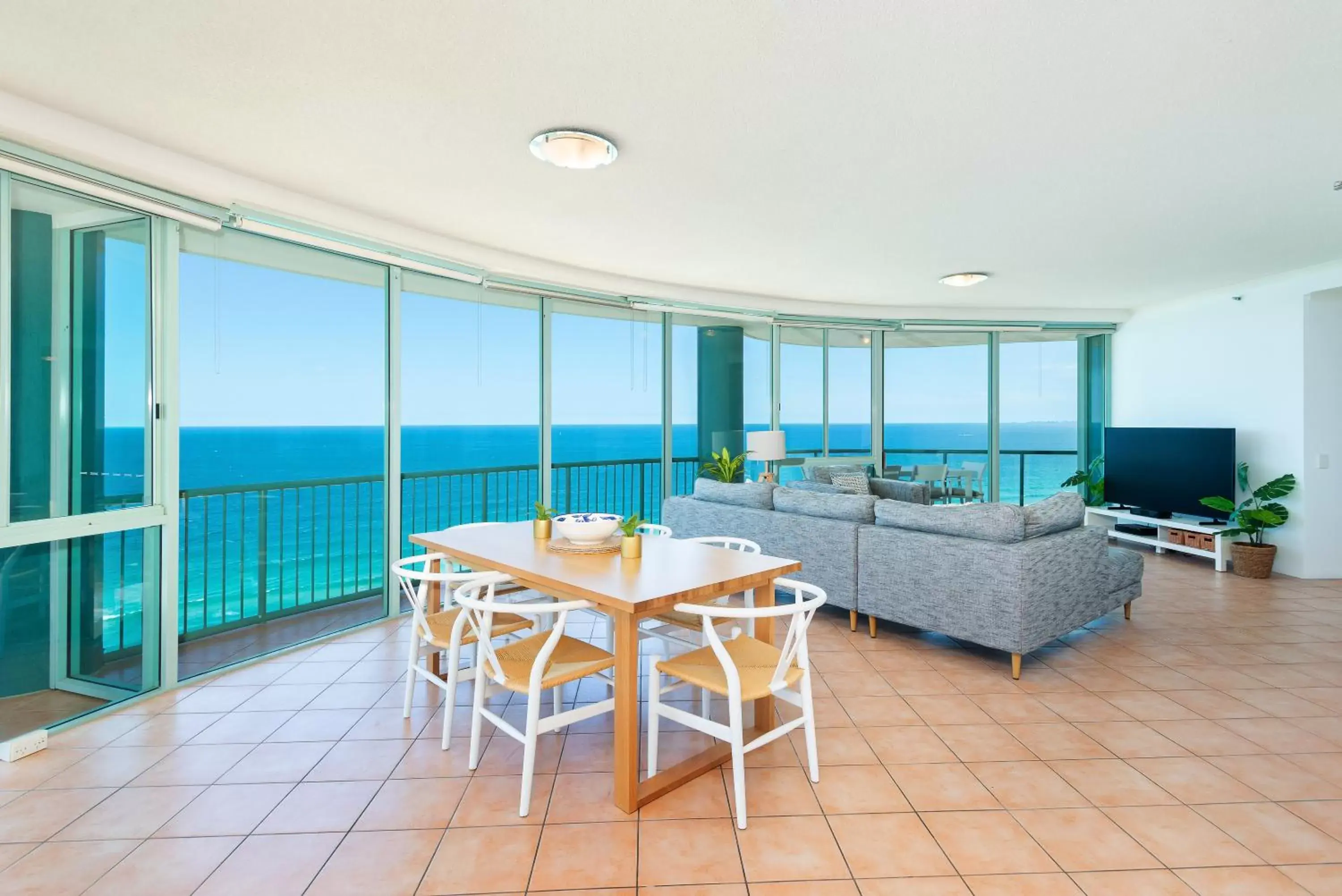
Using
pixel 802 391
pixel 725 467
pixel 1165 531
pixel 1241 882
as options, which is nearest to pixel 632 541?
pixel 1241 882

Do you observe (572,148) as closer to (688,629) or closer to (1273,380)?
(688,629)

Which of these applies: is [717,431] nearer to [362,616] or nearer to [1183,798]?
[362,616]

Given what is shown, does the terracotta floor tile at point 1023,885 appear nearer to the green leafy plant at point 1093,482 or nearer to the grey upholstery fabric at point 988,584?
the grey upholstery fabric at point 988,584

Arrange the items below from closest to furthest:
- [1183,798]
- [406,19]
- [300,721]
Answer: [406,19]
[1183,798]
[300,721]

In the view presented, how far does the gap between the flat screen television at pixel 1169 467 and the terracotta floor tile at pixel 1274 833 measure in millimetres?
4648

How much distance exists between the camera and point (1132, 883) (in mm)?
1912

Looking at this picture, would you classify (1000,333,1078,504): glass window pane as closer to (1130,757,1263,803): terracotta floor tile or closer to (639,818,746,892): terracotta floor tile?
(1130,757,1263,803): terracotta floor tile

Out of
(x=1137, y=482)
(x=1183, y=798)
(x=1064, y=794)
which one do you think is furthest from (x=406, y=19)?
(x=1137, y=482)

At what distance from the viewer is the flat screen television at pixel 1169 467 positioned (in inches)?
233

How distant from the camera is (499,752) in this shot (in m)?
2.68

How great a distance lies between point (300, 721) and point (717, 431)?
181 inches

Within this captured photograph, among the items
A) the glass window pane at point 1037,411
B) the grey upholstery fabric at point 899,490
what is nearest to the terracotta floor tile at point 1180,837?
the grey upholstery fabric at point 899,490

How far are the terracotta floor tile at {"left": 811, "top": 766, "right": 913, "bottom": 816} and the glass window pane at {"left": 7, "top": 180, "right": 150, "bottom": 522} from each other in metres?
3.06

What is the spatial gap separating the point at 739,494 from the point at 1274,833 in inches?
126
